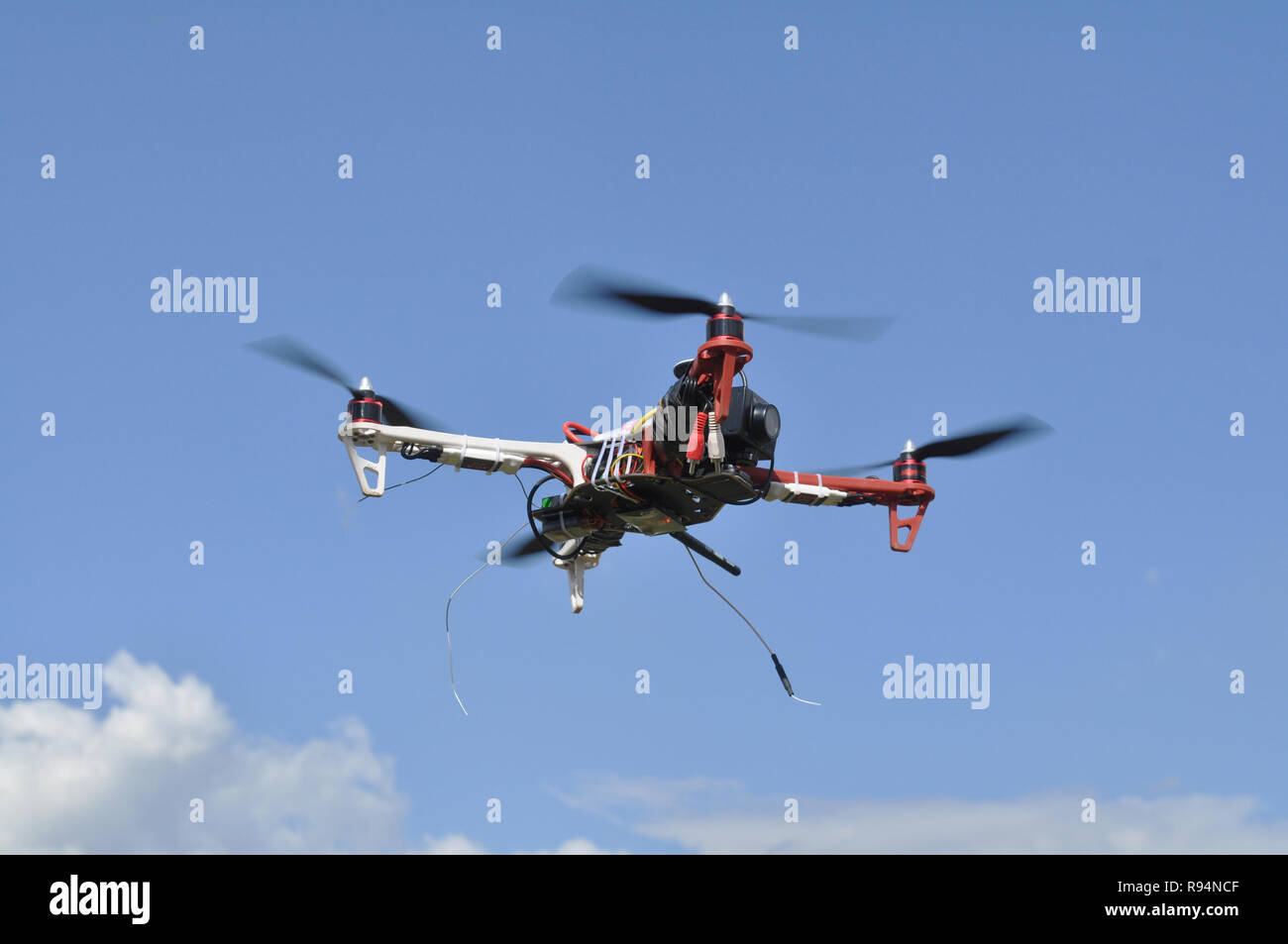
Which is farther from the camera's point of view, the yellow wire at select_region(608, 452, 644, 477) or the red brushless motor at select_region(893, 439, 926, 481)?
the red brushless motor at select_region(893, 439, 926, 481)

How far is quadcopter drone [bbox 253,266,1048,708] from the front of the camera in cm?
2428

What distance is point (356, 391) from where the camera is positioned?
26.7 metres

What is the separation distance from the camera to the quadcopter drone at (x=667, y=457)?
79.7 feet

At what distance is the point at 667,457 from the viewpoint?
25.3 meters

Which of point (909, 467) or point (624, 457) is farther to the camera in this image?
point (909, 467)

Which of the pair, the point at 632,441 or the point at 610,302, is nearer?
the point at 610,302

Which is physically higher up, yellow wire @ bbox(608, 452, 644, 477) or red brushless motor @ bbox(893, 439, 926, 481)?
red brushless motor @ bbox(893, 439, 926, 481)

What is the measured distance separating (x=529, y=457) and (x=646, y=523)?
2.40 m

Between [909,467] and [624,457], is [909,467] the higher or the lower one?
the higher one

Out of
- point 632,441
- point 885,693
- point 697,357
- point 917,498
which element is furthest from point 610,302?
point 885,693

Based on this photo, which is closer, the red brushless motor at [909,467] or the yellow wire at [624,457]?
the yellow wire at [624,457]

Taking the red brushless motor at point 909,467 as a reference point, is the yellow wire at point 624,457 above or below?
below
